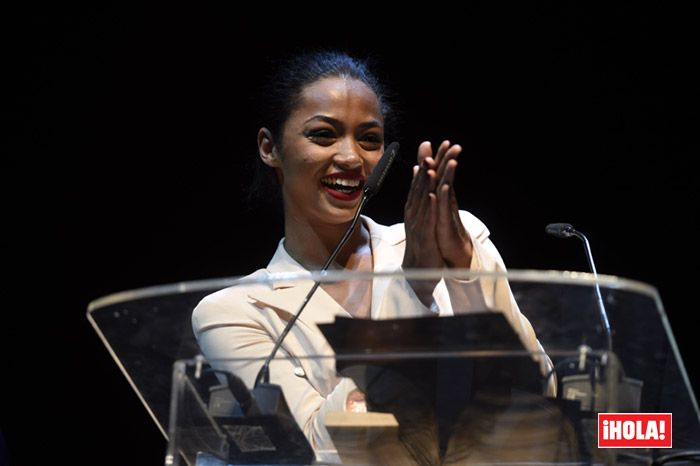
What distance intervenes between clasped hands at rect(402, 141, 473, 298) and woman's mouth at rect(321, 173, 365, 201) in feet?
2.31

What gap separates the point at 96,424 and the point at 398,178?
124 cm

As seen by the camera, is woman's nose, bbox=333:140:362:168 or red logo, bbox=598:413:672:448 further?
woman's nose, bbox=333:140:362:168

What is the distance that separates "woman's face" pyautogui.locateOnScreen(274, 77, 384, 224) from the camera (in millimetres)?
1913

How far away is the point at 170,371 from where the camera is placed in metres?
1.02

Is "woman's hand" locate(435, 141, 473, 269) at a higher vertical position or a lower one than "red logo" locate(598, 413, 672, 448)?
higher

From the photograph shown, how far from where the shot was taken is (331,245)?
1984mm

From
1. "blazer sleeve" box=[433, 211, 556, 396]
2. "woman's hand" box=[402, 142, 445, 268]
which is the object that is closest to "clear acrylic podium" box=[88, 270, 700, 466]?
"blazer sleeve" box=[433, 211, 556, 396]

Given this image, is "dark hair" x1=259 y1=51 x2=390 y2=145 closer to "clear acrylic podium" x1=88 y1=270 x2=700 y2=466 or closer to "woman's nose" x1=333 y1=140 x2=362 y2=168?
"woman's nose" x1=333 y1=140 x2=362 y2=168

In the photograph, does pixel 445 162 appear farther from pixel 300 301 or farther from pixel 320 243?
pixel 320 243

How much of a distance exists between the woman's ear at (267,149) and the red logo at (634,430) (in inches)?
48.8

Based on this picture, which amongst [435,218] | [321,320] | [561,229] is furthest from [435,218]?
[561,229]

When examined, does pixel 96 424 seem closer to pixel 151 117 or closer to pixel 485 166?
pixel 151 117

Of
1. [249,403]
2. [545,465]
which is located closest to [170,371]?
[249,403]

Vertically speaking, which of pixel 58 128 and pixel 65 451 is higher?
pixel 58 128
